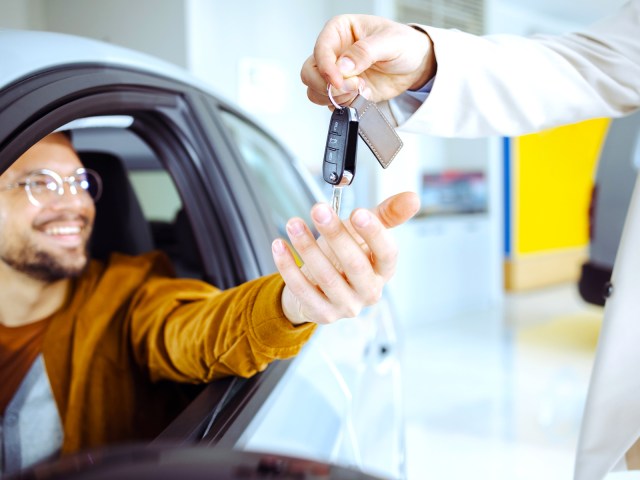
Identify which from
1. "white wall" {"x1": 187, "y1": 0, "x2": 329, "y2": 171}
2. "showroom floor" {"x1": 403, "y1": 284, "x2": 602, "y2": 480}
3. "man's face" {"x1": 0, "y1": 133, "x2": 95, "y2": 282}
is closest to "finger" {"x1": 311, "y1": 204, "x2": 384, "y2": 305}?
"man's face" {"x1": 0, "y1": 133, "x2": 95, "y2": 282}

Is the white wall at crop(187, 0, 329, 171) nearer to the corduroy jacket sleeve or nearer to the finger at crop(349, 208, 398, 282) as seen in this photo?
the corduroy jacket sleeve

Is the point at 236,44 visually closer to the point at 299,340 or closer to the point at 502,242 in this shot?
the point at 299,340

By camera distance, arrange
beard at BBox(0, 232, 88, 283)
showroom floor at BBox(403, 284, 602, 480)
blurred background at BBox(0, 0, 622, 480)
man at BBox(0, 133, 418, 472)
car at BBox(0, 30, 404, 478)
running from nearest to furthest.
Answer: car at BBox(0, 30, 404, 478)
man at BBox(0, 133, 418, 472)
beard at BBox(0, 232, 88, 283)
blurred background at BBox(0, 0, 622, 480)
showroom floor at BBox(403, 284, 602, 480)

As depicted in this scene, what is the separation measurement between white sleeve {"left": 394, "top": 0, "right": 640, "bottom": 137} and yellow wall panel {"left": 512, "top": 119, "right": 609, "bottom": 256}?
5544 millimetres

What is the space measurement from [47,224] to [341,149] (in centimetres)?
60

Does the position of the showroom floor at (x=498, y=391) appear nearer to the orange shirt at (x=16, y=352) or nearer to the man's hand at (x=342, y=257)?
the man's hand at (x=342, y=257)

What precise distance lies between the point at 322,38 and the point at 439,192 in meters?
4.67

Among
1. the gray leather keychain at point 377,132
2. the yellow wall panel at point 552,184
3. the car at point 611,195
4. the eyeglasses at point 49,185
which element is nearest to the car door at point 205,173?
the eyeglasses at point 49,185

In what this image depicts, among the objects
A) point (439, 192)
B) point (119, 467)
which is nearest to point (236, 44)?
point (119, 467)

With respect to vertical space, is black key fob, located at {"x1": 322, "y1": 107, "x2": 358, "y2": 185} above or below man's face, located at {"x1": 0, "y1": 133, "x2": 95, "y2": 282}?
above

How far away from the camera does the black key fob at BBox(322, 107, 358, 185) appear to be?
706 mm

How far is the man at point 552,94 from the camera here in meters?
0.86

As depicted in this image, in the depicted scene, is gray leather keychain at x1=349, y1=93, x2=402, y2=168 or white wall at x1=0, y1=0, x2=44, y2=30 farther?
white wall at x1=0, y1=0, x2=44, y2=30

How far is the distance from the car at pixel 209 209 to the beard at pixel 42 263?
21 centimetres
